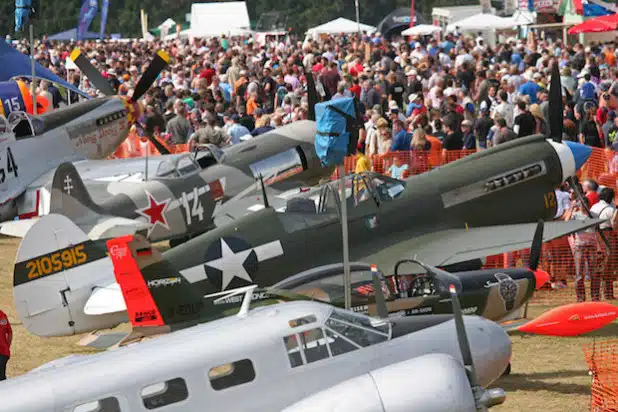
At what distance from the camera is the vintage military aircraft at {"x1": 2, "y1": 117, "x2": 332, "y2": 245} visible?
15.3 meters

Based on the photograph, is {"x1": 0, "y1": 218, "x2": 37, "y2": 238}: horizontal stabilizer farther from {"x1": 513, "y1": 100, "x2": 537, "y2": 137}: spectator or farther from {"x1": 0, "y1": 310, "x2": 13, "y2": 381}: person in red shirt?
{"x1": 513, "y1": 100, "x2": 537, "y2": 137}: spectator

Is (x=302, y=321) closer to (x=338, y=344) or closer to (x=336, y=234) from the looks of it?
(x=338, y=344)

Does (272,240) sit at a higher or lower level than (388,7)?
higher

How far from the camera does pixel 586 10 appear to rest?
4100 centimetres

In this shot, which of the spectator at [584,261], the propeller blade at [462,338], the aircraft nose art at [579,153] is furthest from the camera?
the aircraft nose art at [579,153]

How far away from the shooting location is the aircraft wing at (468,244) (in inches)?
491

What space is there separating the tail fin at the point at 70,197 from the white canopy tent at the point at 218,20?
37846mm

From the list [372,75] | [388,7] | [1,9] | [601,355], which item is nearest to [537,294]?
[601,355]

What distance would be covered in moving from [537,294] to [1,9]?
4399 centimetres

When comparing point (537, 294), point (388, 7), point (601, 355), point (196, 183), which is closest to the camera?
point (601, 355)

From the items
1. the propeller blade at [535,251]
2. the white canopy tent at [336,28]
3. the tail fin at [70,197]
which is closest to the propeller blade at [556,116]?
the propeller blade at [535,251]

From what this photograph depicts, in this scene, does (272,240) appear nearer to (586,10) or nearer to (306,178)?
(306,178)

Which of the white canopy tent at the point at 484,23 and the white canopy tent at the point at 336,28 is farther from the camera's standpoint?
the white canopy tent at the point at 336,28

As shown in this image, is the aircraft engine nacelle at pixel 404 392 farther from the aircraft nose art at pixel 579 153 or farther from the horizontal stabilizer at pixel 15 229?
the horizontal stabilizer at pixel 15 229
